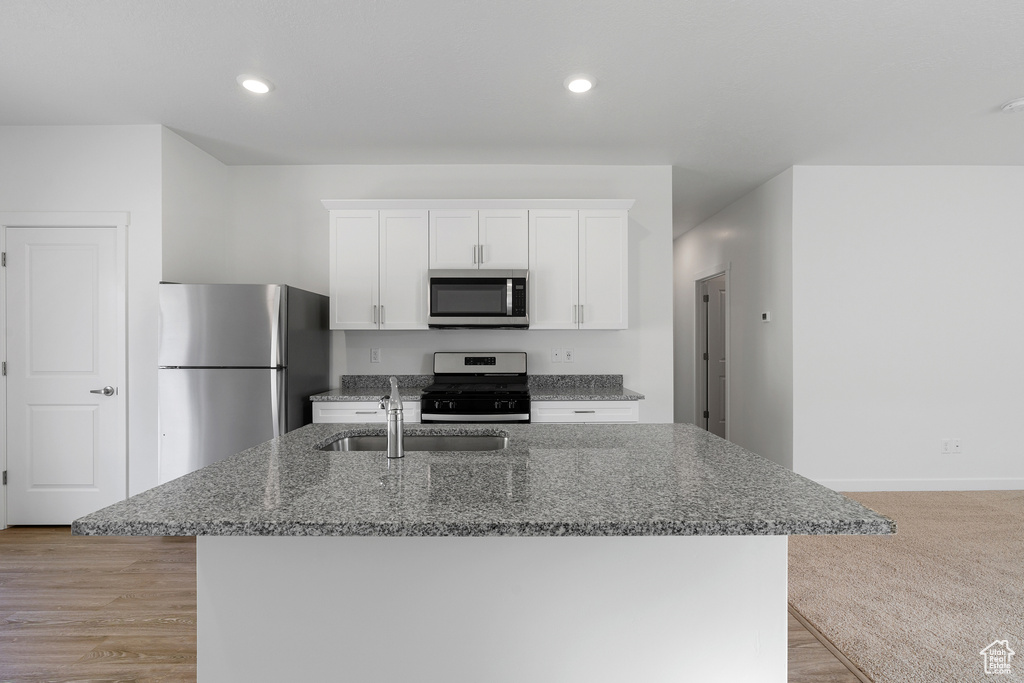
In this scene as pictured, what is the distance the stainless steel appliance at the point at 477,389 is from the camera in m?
3.39

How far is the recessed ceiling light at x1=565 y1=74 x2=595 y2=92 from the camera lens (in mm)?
2699

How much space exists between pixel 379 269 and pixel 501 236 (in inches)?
35.6

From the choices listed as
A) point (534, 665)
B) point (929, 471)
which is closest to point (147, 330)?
point (534, 665)

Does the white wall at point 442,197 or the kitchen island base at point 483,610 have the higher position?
Result: the white wall at point 442,197

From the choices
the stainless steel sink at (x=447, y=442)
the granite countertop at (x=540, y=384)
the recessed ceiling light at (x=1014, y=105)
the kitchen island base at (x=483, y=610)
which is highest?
the recessed ceiling light at (x=1014, y=105)

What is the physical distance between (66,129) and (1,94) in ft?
1.46

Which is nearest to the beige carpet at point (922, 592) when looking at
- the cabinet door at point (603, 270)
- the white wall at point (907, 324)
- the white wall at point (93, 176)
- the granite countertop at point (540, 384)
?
the white wall at point (907, 324)

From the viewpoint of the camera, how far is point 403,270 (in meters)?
3.74

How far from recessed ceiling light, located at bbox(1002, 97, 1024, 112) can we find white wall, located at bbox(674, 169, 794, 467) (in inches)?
51.0

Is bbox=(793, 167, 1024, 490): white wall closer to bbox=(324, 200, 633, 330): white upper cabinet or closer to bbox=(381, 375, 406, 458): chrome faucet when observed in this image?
bbox=(324, 200, 633, 330): white upper cabinet

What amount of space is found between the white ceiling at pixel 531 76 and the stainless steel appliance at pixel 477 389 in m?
1.52

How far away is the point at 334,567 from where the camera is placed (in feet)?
4.03

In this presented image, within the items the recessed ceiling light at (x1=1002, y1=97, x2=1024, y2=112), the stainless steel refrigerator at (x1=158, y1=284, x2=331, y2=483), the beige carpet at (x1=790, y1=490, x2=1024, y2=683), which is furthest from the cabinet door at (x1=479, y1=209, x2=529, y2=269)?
the recessed ceiling light at (x1=1002, y1=97, x2=1024, y2=112)

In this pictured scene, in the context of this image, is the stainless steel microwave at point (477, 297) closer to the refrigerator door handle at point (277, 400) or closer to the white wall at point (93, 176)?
the refrigerator door handle at point (277, 400)
